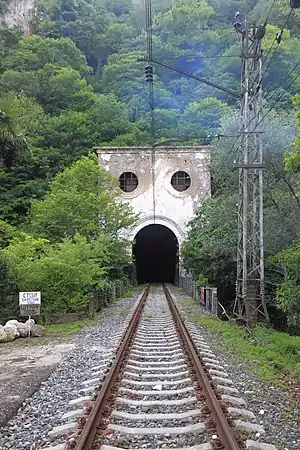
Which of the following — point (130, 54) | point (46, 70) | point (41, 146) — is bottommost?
point (41, 146)

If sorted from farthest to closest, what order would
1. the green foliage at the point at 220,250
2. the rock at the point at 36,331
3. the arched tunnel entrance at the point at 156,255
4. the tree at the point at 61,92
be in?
1. the tree at the point at 61,92
2. the arched tunnel entrance at the point at 156,255
3. the green foliage at the point at 220,250
4. the rock at the point at 36,331

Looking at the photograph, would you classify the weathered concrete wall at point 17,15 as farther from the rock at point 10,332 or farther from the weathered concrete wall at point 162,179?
the rock at point 10,332

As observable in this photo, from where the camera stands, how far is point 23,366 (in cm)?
962

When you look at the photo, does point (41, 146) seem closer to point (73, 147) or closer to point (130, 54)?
point (73, 147)

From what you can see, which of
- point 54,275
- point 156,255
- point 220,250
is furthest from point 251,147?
point 156,255

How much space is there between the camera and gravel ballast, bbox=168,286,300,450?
→ 212 inches

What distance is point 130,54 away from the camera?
64.4 metres

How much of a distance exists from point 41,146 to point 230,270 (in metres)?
25.0

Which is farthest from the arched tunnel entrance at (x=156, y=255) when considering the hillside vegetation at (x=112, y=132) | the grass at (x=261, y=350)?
the grass at (x=261, y=350)

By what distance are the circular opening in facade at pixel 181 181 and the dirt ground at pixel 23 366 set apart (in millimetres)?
28065

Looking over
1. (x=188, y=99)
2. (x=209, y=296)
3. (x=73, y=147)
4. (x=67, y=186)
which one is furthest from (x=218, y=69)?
(x=209, y=296)

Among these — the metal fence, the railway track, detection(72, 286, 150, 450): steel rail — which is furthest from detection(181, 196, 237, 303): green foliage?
detection(72, 286, 150, 450): steel rail

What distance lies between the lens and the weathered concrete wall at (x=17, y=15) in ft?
247

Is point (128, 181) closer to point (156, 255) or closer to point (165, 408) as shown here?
point (156, 255)
